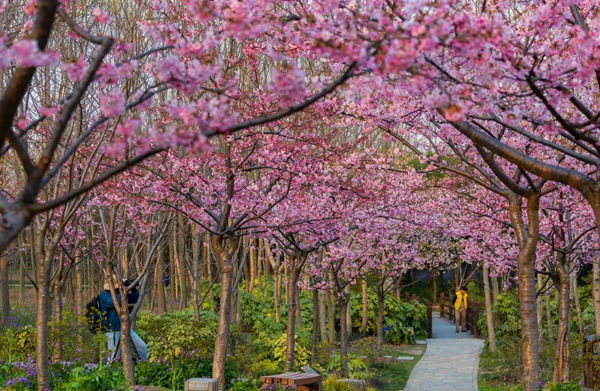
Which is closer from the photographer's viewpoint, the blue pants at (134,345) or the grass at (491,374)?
the blue pants at (134,345)

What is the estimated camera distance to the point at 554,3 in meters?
4.43

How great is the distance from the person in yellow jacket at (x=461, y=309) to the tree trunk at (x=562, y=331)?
42.0 ft

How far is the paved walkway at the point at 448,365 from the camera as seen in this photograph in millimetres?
12314

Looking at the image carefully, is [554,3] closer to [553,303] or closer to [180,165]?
[180,165]

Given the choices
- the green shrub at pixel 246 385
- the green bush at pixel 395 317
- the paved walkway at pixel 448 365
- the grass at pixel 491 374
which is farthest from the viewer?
the green bush at pixel 395 317

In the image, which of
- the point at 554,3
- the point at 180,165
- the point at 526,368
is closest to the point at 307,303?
the point at 180,165

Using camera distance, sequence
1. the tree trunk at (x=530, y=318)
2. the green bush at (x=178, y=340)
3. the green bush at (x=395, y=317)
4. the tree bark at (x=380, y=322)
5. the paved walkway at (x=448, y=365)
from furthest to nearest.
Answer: the green bush at (x=395, y=317), the tree bark at (x=380, y=322), the paved walkway at (x=448, y=365), the green bush at (x=178, y=340), the tree trunk at (x=530, y=318)

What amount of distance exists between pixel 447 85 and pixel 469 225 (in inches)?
350

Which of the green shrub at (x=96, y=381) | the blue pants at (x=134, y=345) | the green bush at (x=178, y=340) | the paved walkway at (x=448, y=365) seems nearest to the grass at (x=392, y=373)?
the paved walkway at (x=448, y=365)

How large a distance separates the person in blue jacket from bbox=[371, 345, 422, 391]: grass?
497 cm

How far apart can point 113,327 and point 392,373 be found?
263 inches

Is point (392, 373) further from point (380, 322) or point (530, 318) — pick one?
point (530, 318)

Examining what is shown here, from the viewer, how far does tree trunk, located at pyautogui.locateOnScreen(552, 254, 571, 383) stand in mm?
8812

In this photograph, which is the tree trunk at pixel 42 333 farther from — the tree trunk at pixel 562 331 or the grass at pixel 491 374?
the grass at pixel 491 374
